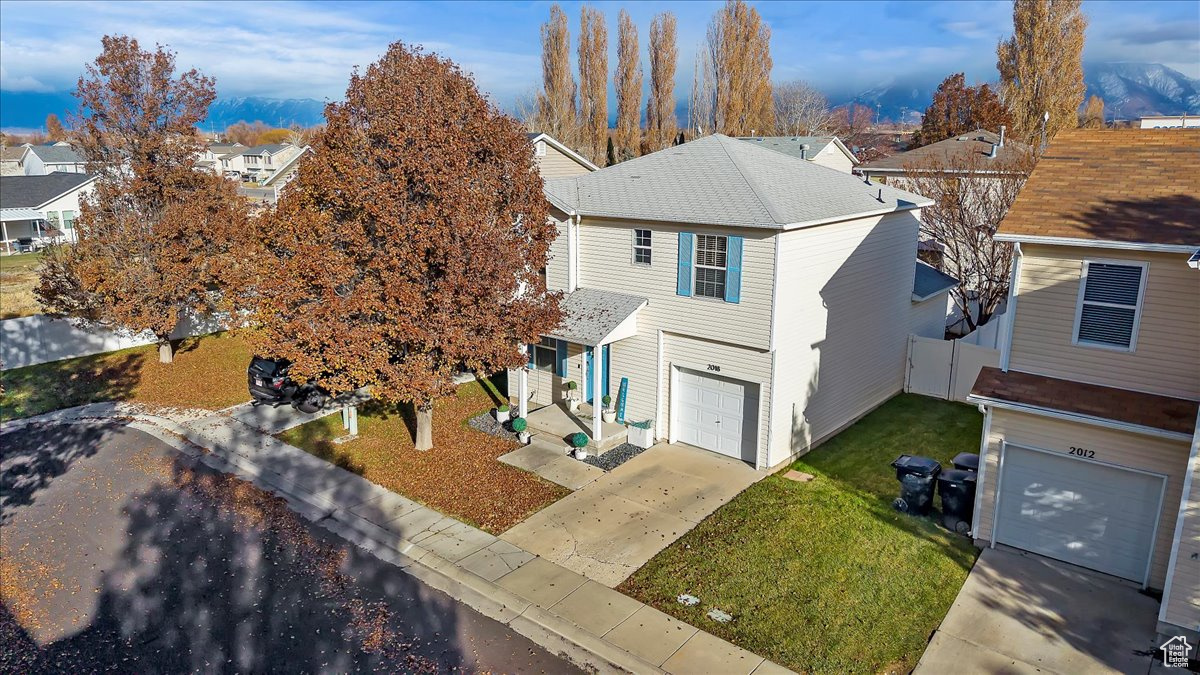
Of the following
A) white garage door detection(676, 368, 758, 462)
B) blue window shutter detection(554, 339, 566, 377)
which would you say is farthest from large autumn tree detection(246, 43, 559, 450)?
white garage door detection(676, 368, 758, 462)

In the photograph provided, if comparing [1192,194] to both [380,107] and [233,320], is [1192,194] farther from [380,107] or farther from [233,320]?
[233,320]

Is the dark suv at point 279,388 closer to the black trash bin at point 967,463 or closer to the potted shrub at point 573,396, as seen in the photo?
the potted shrub at point 573,396

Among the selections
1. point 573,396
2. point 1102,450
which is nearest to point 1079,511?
point 1102,450

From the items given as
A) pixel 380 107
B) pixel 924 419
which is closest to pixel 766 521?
pixel 924 419

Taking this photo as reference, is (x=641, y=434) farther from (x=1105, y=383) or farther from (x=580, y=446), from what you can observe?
(x=1105, y=383)

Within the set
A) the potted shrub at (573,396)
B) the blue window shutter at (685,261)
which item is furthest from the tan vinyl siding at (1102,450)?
the potted shrub at (573,396)

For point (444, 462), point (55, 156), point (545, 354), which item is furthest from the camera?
point (55, 156)
